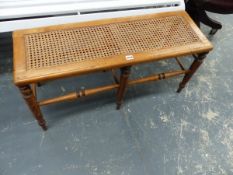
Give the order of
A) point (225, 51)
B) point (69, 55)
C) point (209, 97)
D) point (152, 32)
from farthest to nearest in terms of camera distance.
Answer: point (225, 51) → point (209, 97) → point (152, 32) → point (69, 55)

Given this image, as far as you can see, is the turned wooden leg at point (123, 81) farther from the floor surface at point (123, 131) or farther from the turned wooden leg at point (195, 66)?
the turned wooden leg at point (195, 66)

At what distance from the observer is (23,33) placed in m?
0.99

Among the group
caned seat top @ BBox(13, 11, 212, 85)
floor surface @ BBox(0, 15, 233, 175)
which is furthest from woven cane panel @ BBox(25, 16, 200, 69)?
floor surface @ BBox(0, 15, 233, 175)

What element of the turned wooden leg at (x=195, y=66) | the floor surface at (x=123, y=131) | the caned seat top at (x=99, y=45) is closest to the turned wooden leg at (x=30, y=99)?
the caned seat top at (x=99, y=45)

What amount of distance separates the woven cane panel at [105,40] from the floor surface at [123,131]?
0.51 meters

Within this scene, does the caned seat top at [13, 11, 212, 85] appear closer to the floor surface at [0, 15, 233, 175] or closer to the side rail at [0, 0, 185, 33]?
the side rail at [0, 0, 185, 33]

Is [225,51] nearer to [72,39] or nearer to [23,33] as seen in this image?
[72,39]

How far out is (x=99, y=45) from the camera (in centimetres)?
99

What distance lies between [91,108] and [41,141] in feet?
1.20

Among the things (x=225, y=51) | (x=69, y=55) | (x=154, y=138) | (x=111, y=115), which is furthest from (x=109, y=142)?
(x=225, y=51)

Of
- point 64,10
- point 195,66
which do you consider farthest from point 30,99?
point 195,66

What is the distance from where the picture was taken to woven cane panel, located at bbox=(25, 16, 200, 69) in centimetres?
93

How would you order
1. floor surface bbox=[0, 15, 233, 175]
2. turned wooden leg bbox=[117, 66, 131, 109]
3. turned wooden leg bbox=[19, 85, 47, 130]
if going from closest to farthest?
turned wooden leg bbox=[19, 85, 47, 130]
turned wooden leg bbox=[117, 66, 131, 109]
floor surface bbox=[0, 15, 233, 175]

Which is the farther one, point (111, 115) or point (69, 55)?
point (111, 115)
